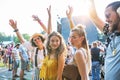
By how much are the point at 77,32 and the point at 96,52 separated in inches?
232

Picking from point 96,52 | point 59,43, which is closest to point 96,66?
point 96,52

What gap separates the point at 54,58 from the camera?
354cm

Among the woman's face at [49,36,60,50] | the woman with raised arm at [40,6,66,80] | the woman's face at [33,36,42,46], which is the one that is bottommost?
the woman with raised arm at [40,6,66,80]

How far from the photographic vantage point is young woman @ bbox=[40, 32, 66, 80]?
11.4 ft

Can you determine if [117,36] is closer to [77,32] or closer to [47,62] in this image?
[77,32]

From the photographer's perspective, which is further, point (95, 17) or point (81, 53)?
point (81, 53)

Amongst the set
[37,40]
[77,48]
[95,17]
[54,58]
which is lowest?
[54,58]

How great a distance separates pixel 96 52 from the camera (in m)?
8.88

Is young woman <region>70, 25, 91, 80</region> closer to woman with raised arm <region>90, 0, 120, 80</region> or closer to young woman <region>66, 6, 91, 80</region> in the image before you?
young woman <region>66, 6, 91, 80</region>

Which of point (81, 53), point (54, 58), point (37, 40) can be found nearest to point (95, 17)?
point (81, 53)

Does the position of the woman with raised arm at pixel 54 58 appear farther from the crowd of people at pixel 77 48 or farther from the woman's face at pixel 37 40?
the woman's face at pixel 37 40

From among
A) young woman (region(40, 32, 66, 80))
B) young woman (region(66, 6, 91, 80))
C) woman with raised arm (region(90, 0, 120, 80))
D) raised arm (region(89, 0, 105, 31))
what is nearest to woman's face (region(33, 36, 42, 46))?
young woman (region(40, 32, 66, 80))

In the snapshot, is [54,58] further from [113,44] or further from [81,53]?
[113,44]

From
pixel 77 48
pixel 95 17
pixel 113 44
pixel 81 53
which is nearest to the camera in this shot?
pixel 113 44
